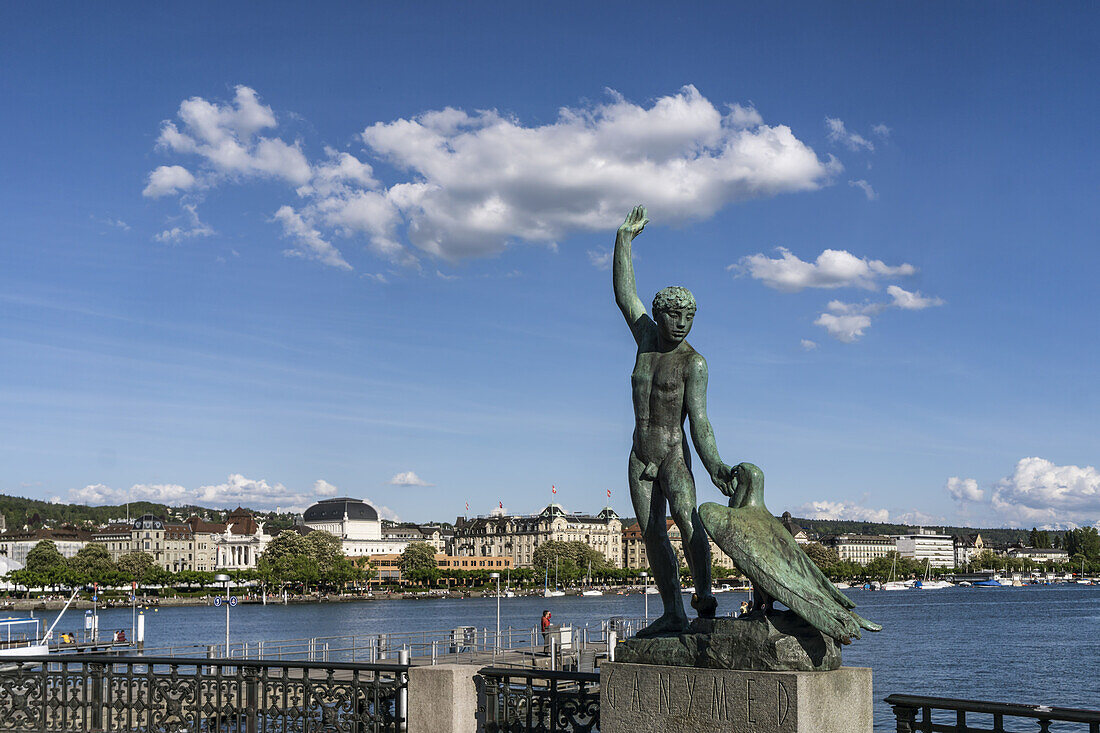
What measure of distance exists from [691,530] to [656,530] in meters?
0.55

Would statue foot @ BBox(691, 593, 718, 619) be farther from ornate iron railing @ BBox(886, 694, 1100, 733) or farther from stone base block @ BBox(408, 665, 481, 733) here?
stone base block @ BBox(408, 665, 481, 733)

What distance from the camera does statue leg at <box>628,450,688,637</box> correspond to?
754cm

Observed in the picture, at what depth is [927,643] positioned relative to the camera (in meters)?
58.4

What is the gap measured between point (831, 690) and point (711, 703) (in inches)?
28.5

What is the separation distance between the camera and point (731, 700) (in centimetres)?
638

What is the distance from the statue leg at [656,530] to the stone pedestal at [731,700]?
68 centimetres

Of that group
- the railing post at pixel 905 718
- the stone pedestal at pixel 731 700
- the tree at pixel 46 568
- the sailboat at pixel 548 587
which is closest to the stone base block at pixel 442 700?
the stone pedestal at pixel 731 700

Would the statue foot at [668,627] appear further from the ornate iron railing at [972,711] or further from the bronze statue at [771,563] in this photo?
the ornate iron railing at [972,711]

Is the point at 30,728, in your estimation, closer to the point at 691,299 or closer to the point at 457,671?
the point at 457,671

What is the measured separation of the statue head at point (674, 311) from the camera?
24.2 ft

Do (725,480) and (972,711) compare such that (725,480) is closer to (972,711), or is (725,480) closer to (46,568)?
(972,711)

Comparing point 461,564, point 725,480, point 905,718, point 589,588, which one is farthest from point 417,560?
point 905,718

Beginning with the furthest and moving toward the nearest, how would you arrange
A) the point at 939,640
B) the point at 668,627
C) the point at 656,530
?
the point at 939,640 < the point at 656,530 < the point at 668,627

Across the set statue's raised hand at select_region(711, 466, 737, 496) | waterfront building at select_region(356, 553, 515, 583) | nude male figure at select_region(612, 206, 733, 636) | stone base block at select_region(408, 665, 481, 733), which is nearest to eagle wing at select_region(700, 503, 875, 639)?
statue's raised hand at select_region(711, 466, 737, 496)
